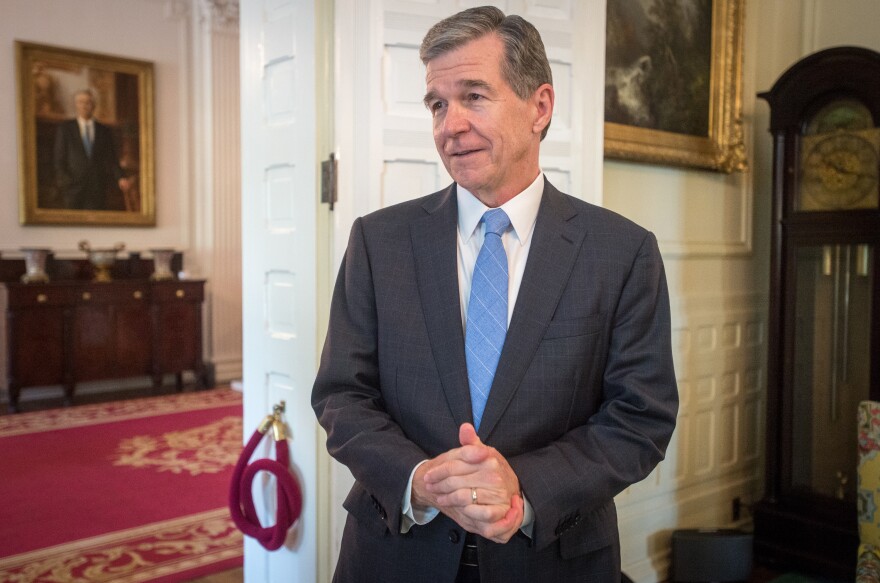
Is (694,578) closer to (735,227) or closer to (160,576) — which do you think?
(735,227)

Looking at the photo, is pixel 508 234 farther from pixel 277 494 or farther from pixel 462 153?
pixel 277 494

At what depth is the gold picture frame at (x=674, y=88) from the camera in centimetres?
280

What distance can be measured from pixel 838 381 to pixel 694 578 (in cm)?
103

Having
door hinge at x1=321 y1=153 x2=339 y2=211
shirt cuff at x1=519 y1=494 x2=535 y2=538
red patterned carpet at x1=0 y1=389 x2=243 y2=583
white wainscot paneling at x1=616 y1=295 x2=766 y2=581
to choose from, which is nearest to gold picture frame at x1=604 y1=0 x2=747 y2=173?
white wainscot paneling at x1=616 y1=295 x2=766 y2=581

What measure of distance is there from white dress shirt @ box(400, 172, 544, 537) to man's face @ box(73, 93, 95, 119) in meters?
6.32

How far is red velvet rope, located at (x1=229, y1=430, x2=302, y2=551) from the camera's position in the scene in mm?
2170

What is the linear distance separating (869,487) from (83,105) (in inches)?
262

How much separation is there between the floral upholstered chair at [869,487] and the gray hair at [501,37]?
1750 millimetres

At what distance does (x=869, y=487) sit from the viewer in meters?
2.22

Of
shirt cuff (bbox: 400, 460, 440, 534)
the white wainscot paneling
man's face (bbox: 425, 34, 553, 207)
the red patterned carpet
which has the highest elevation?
man's face (bbox: 425, 34, 553, 207)

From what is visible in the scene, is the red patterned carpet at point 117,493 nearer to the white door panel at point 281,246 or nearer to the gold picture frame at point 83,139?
the white door panel at point 281,246

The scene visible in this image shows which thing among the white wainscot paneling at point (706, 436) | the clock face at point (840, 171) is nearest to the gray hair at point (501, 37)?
the white wainscot paneling at point (706, 436)

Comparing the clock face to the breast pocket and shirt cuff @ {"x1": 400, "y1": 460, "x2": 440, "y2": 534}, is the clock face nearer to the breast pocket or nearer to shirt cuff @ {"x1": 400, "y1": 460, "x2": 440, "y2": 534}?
the breast pocket

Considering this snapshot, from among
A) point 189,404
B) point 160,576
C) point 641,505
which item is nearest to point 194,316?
point 189,404
